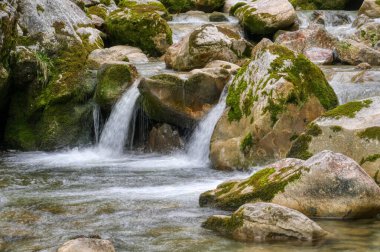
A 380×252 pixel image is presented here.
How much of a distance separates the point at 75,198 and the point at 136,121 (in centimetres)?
578

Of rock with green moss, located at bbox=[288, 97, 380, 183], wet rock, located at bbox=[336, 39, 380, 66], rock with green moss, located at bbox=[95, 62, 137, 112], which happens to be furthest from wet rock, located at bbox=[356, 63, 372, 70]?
rock with green moss, located at bbox=[288, 97, 380, 183]

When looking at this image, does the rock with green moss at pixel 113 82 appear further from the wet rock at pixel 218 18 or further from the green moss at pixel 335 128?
the wet rock at pixel 218 18

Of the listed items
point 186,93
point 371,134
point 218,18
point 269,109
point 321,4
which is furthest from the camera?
point 321,4

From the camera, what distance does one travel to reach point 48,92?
16562 millimetres

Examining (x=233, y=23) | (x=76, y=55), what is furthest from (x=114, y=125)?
(x=233, y=23)

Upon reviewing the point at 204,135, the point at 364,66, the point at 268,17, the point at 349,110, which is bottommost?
the point at 204,135

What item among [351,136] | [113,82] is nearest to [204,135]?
[113,82]

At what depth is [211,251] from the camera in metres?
6.96

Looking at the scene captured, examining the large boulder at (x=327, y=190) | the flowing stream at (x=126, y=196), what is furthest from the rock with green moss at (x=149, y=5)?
the large boulder at (x=327, y=190)

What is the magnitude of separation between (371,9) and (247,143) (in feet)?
54.2

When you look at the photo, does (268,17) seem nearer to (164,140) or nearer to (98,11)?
(98,11)

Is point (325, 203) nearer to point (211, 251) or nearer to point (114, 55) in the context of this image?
point (211, 251)

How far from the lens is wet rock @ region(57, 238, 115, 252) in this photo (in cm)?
641

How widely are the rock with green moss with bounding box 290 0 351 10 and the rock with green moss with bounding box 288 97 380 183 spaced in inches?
918
